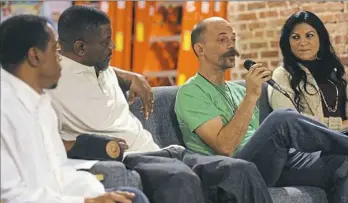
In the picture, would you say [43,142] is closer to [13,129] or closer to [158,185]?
[13,129]

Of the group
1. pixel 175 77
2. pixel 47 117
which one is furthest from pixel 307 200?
pixel 175 77

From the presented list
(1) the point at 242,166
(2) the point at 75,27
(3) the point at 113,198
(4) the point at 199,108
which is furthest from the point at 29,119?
(4) the point at 199,108

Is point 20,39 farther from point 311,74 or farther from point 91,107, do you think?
point 311,74

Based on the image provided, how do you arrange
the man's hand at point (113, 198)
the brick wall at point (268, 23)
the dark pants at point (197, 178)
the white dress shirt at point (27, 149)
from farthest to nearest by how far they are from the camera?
1. the brick wall at point (268, 23)
2. the dark pants at point (197, 178)
3. the man's hand at point (113, 198)
4. the white dress shirt at point (27, 149)

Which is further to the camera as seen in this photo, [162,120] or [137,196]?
[162,120]

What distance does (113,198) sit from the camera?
8.02ft

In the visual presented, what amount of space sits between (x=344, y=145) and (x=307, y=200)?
0.26m

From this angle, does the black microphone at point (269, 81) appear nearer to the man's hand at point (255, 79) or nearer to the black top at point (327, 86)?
the man's hand at point (255, 79)

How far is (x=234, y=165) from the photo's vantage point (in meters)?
3.05

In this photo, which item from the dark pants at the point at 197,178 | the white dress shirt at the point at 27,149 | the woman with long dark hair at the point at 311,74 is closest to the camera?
the white dress shirt at the point at 27,149

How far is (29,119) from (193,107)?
1.16 meters

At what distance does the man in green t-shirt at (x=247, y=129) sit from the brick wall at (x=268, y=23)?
2.01 meters

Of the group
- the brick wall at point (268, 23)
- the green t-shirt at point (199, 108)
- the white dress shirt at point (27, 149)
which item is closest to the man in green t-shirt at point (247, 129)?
the green t-shirt at point (199, 108)

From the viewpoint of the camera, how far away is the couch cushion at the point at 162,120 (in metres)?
3.55
